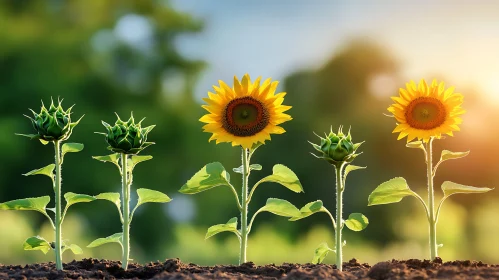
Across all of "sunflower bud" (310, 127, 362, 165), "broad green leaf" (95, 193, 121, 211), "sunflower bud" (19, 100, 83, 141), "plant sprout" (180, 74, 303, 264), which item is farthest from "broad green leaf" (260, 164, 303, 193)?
"sunflower bud" (19, 100, 83, 141)

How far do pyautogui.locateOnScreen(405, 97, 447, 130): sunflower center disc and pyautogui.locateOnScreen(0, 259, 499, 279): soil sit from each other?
2.44 feet

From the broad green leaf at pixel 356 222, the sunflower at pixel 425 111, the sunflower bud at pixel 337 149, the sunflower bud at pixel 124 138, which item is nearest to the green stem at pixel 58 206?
the sunflower bud at pixel 124 138

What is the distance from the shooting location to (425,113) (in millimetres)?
3471

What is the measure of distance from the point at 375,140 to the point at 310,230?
156 cm

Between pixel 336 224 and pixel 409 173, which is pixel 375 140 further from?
pixel 336 224

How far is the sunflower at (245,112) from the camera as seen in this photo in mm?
3318

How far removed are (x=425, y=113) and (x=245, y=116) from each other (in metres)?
1.00

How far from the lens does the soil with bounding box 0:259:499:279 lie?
2.96 m

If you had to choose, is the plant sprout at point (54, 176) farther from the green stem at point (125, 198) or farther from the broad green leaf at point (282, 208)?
the broad green leaf at point (282, 208)

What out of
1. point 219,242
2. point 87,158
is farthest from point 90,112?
point 219,242

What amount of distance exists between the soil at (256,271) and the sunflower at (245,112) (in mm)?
691

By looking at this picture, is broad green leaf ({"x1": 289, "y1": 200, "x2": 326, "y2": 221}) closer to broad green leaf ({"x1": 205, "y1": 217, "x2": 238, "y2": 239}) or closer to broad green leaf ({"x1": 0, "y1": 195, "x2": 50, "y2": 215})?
broad green leaf ({"x1": 205, "y1": 217, "x2": 238, "y2": 239})

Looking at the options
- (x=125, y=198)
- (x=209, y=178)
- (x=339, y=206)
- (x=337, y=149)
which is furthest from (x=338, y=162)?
(x=125, y=198)

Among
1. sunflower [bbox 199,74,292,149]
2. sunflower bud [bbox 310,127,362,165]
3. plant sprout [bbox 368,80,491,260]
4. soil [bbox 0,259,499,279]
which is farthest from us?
plant sprout [bbox 368,80,491,260]
